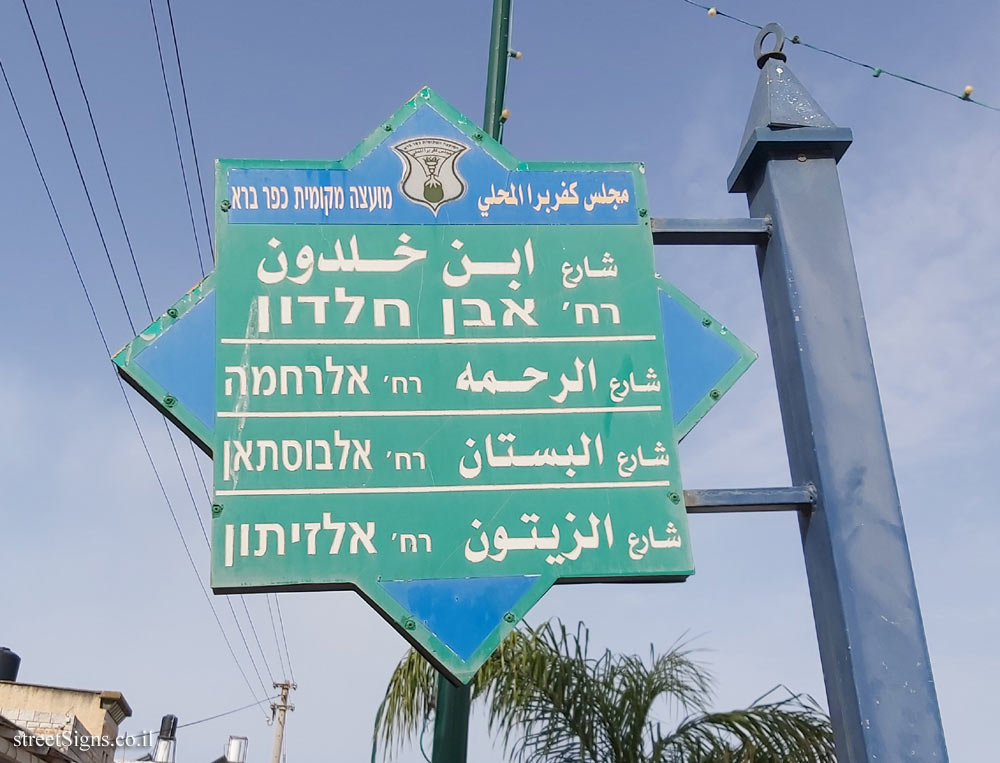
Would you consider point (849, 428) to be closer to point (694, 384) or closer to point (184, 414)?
point (694, 384)

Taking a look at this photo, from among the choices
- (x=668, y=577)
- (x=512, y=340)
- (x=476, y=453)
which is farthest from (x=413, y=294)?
(x=668, y=577)

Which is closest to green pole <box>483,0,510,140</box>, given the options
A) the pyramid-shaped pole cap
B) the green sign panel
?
the green sign panel

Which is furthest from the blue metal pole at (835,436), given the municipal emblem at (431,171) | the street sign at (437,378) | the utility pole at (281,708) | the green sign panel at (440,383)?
the utility pole at (281,708)

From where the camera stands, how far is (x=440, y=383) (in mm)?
3807

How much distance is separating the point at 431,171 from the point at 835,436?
1.79m

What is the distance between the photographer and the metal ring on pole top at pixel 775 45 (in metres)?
4.71

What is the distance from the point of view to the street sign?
11.4ft

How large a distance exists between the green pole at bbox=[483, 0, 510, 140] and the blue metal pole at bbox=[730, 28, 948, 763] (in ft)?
4.72

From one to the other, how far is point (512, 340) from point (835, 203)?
56.8 inches

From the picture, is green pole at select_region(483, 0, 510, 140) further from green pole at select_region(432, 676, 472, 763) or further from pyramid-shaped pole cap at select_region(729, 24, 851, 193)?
green pole at select_region(432, 676, 472, 763)

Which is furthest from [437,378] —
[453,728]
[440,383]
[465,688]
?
[453,728]

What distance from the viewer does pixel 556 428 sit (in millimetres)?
3771

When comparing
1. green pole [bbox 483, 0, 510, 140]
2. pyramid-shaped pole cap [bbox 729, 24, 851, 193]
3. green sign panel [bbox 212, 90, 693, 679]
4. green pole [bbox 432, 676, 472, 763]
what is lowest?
green pole [bbox 432, 676, 472, 763]

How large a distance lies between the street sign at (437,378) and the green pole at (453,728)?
1.58 m
